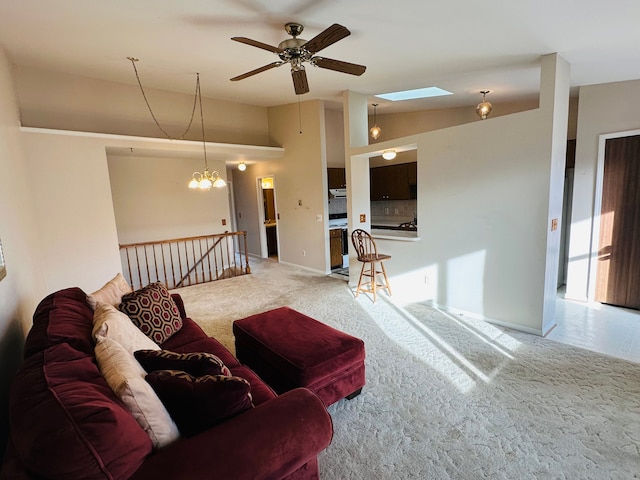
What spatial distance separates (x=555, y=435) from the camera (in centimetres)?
195

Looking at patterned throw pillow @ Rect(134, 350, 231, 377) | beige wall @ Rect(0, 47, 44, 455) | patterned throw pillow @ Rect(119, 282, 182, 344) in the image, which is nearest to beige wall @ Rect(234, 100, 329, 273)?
patterned throw pillow @ Rect(119, 282, 182, 344)

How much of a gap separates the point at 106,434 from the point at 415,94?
219 inches

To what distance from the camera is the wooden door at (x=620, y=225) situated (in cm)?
375

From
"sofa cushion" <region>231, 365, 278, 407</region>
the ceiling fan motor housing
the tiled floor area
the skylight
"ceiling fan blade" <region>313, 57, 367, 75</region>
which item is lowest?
the tiled floor area

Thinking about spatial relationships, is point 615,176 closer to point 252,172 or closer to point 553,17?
point 553,17

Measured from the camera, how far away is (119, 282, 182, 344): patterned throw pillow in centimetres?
233

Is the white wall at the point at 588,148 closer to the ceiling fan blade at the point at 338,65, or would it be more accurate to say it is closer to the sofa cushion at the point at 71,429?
the ceiling fan blade at the point at 338,65

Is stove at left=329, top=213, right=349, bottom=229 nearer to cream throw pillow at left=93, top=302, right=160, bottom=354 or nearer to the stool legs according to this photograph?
the stool legs

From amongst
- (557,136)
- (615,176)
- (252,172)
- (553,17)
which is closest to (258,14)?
(553,17)

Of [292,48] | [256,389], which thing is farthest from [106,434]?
[292,48]

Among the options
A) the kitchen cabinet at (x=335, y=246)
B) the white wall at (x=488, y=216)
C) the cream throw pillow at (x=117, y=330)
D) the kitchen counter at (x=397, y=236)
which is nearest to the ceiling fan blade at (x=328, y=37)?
the white wall at (x=488, y=216)

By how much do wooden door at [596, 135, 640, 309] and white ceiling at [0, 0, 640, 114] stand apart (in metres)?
0.88

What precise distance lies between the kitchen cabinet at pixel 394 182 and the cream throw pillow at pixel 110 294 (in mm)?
5410

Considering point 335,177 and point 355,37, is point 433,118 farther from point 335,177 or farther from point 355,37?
point 355,37
